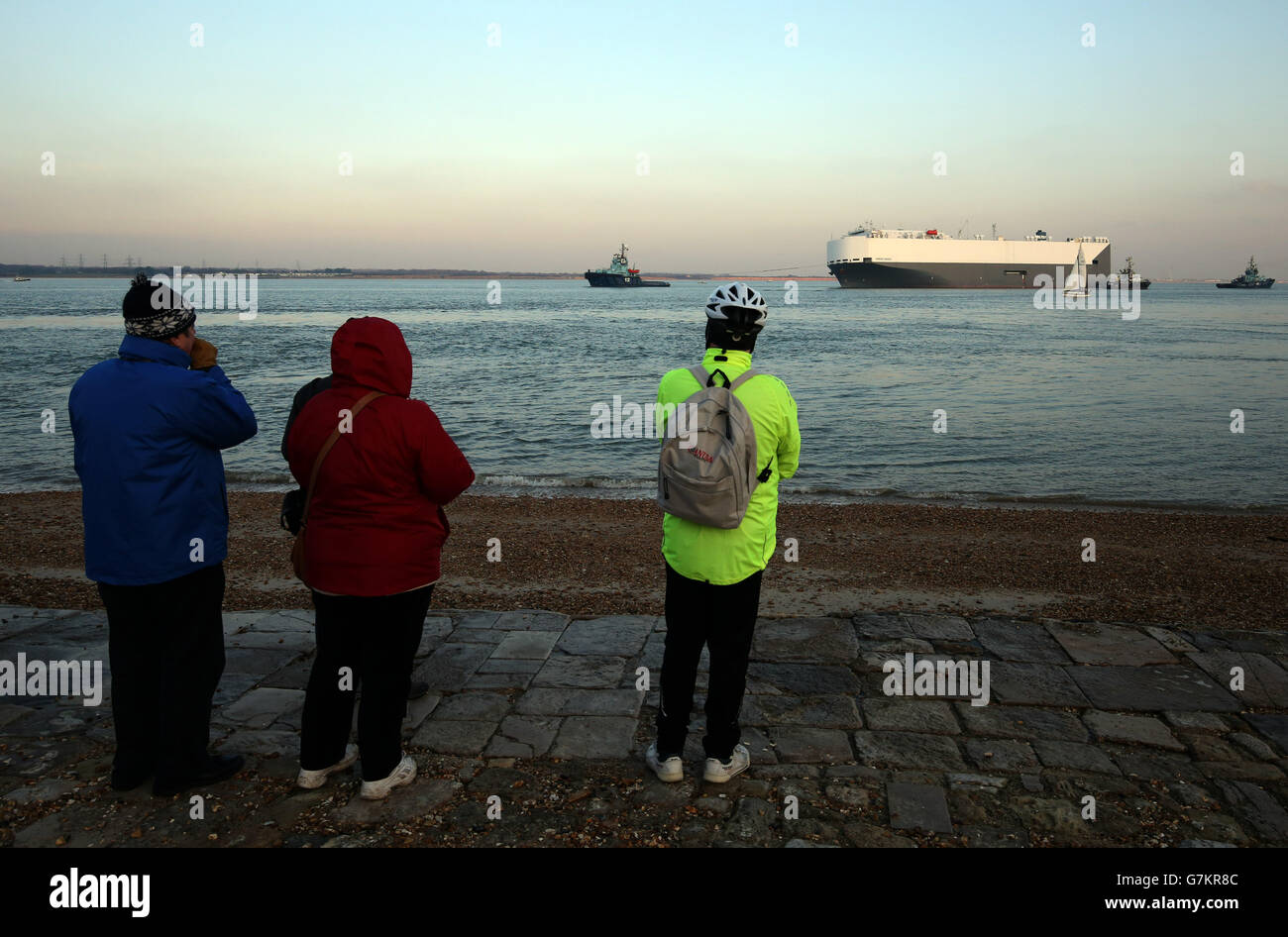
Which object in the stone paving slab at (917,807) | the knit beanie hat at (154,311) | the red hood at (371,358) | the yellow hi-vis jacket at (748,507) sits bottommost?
the stone paving slab at (917,807)

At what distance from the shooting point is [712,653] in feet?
10.0

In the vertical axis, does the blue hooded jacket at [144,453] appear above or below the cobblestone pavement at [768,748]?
above

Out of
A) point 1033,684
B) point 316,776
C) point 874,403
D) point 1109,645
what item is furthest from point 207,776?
point 874,403

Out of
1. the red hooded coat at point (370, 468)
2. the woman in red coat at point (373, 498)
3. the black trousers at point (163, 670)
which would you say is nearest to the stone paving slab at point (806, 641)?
the woman in red coat at point (373, 498)

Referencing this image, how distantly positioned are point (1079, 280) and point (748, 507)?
11718 centimetres

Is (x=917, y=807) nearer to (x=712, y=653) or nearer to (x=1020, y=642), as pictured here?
(x=712, y=653)

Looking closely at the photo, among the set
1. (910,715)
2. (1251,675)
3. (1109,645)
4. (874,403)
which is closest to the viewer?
(910,715)

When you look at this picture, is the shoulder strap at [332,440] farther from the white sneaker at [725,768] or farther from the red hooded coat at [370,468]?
the white sneaker at [725,768]

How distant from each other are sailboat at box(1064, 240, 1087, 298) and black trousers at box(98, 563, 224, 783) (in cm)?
10565

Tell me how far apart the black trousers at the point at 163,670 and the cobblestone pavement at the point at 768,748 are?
0.48 ft

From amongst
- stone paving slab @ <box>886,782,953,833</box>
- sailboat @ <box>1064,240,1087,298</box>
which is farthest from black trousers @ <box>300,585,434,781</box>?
sailboat @ <box>1064,240,1087,298</box>

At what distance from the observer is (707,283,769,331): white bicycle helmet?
293 cm

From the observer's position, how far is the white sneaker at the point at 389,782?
2941 mm
